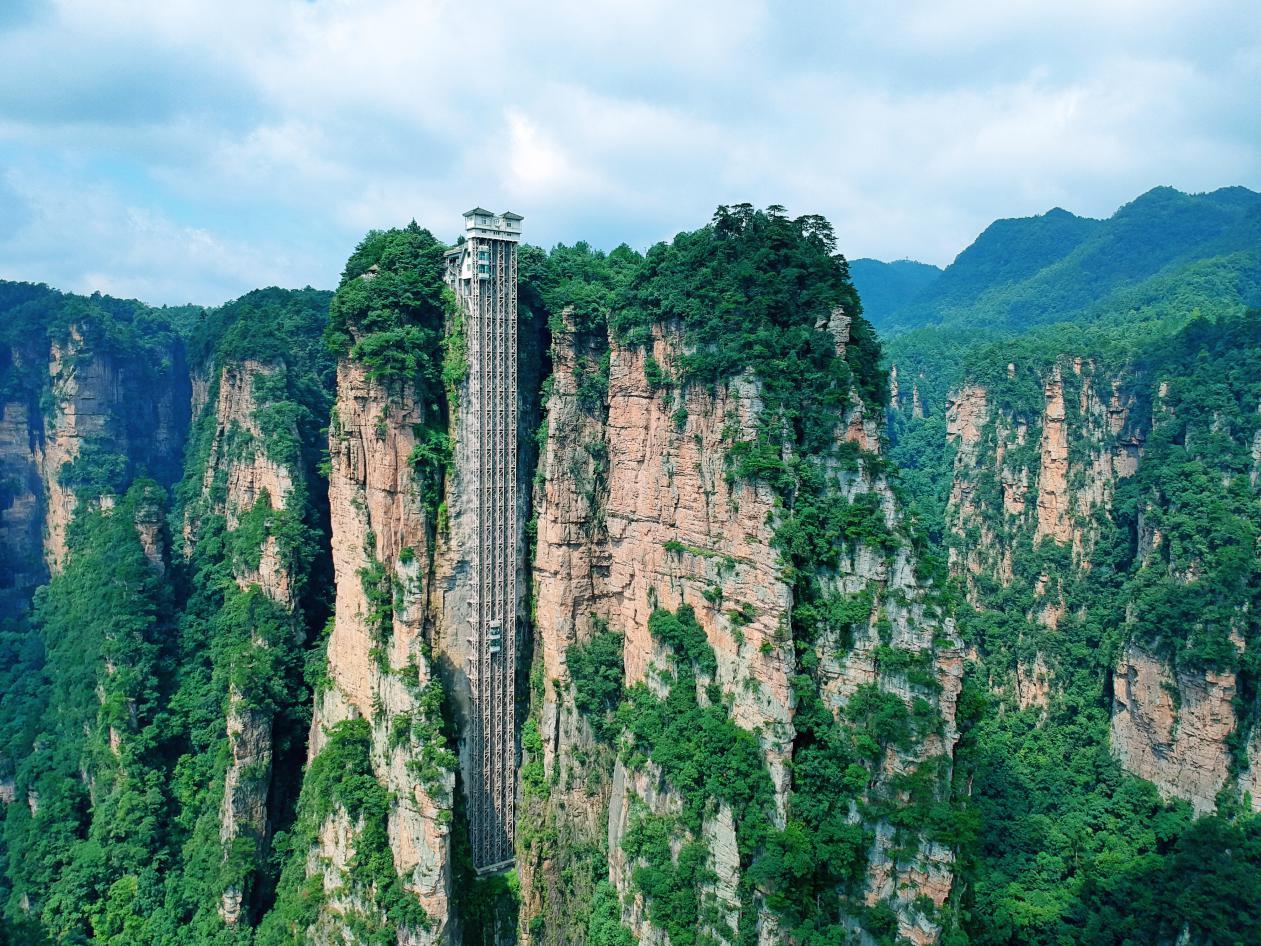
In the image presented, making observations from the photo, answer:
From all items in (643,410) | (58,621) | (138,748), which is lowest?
(138,748)

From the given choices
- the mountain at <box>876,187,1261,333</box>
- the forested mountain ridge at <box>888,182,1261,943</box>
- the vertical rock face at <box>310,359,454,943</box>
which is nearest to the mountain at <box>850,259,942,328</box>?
the mountain at <box>876,187,1261,333</box>

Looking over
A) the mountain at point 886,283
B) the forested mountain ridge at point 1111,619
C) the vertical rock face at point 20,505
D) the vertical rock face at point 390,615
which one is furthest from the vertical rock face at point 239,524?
the mountain at point 886,283

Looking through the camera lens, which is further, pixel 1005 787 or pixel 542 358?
pixel 1005 787

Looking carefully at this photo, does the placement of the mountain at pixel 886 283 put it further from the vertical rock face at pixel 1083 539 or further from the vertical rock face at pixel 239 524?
the vertical rock face at pixel 239 524

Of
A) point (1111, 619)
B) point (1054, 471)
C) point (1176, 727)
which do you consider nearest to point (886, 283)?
point (1054, 471)

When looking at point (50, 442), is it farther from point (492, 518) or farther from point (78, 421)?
point (492, 518)

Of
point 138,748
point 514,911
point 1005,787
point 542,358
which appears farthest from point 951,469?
point 138,748

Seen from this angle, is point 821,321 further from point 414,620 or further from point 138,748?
point 138,748
